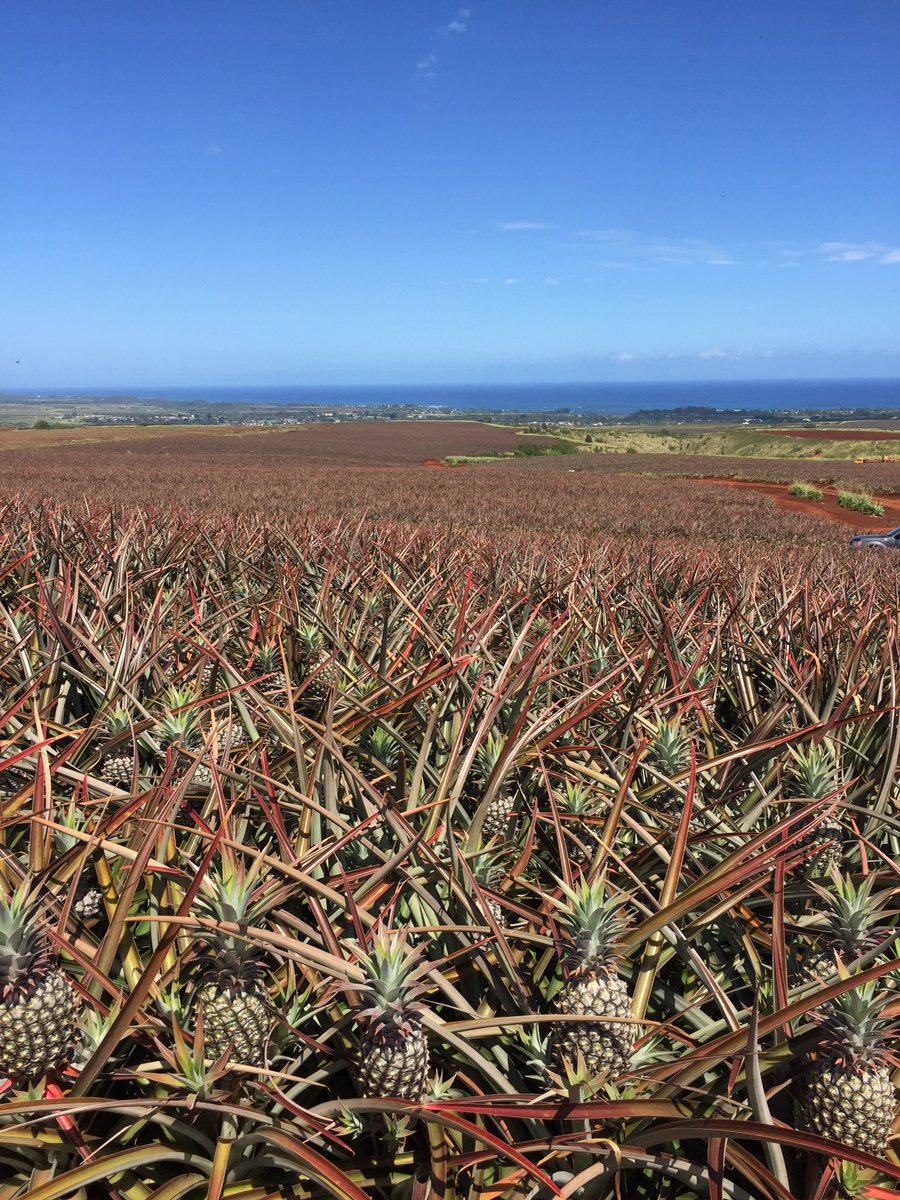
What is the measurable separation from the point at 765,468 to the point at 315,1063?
5403cm

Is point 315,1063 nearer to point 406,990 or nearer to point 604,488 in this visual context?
point 406,990

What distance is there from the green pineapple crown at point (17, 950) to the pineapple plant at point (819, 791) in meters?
1.60

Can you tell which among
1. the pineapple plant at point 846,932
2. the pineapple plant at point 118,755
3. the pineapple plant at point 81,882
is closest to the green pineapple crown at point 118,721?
the pineapple plant at point 118,755

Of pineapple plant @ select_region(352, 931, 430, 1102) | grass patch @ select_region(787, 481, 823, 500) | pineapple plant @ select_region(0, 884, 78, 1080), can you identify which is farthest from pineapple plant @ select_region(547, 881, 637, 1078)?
grass patch @ select_region(787, 481, 823, 500)

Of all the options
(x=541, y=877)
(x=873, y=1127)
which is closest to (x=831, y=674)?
(x=541, y=877)

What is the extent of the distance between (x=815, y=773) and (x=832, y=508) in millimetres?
33509

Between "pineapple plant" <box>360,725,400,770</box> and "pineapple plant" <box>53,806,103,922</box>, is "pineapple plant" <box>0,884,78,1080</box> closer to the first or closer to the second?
"pineapple plant" <box>53,806,103,922</box>

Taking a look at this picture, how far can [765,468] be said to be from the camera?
163 ft

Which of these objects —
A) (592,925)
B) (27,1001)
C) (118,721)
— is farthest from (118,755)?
(592,925)

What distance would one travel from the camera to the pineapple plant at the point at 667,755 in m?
2.01

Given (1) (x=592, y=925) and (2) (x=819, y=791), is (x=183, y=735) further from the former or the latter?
(2) (x=819, y=791)

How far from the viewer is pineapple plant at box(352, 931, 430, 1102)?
41.4 inches

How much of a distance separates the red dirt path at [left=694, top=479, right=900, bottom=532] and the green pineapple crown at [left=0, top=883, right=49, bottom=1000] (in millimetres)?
24941

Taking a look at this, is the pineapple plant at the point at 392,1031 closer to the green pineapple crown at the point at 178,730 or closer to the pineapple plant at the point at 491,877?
the pineapple plant at the point at 491,877
